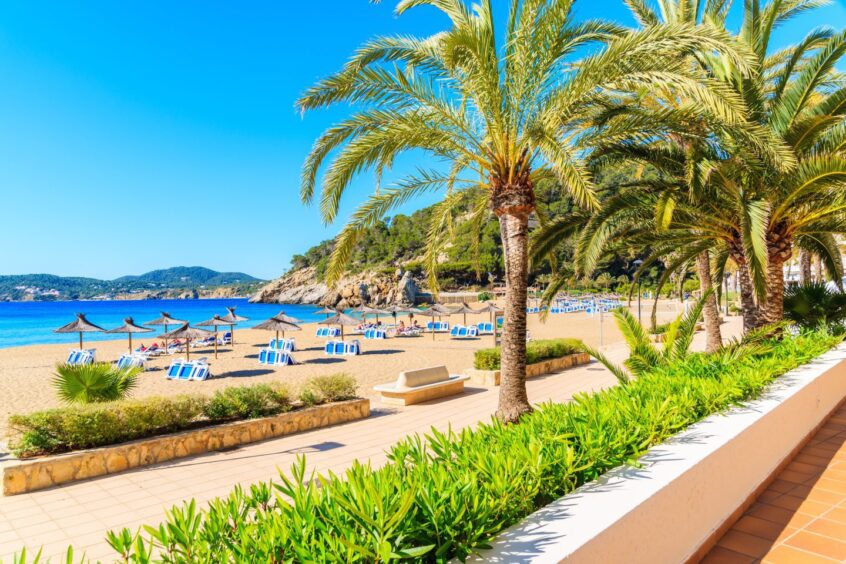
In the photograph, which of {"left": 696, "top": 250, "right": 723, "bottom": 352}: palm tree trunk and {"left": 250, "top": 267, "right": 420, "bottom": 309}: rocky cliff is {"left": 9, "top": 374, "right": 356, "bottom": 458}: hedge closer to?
{"left": 696, "top": 250, "right": 723, "bottom": 352}: palm tree trunk

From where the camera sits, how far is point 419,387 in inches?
447

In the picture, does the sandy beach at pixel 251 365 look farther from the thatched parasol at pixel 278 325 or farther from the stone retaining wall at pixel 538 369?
the stone retaining wall at pixel 538 369

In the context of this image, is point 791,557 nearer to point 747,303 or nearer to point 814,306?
point 747,303

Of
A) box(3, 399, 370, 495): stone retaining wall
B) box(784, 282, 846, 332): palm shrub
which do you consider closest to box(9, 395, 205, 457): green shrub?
box(3, 399, 370, 495): stone retaining wall

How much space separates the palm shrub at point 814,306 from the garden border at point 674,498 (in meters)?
7.17

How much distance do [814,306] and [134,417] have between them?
503 inches

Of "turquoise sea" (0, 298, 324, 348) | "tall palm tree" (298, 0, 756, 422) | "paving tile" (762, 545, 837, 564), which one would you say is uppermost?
"tall palm tree" (298, 0, 756, 422)

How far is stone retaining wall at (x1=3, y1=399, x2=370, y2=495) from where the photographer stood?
6277mm

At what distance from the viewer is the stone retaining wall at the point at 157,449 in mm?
6277

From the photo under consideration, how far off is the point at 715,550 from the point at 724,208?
680 centimetres

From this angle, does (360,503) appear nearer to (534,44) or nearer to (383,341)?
(534,44)

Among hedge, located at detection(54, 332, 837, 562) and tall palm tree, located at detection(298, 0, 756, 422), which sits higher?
tall palm tree, located at detection(298, 0, 756, 422)

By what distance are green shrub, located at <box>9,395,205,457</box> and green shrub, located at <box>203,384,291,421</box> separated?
48 cm

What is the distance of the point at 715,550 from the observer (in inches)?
123
